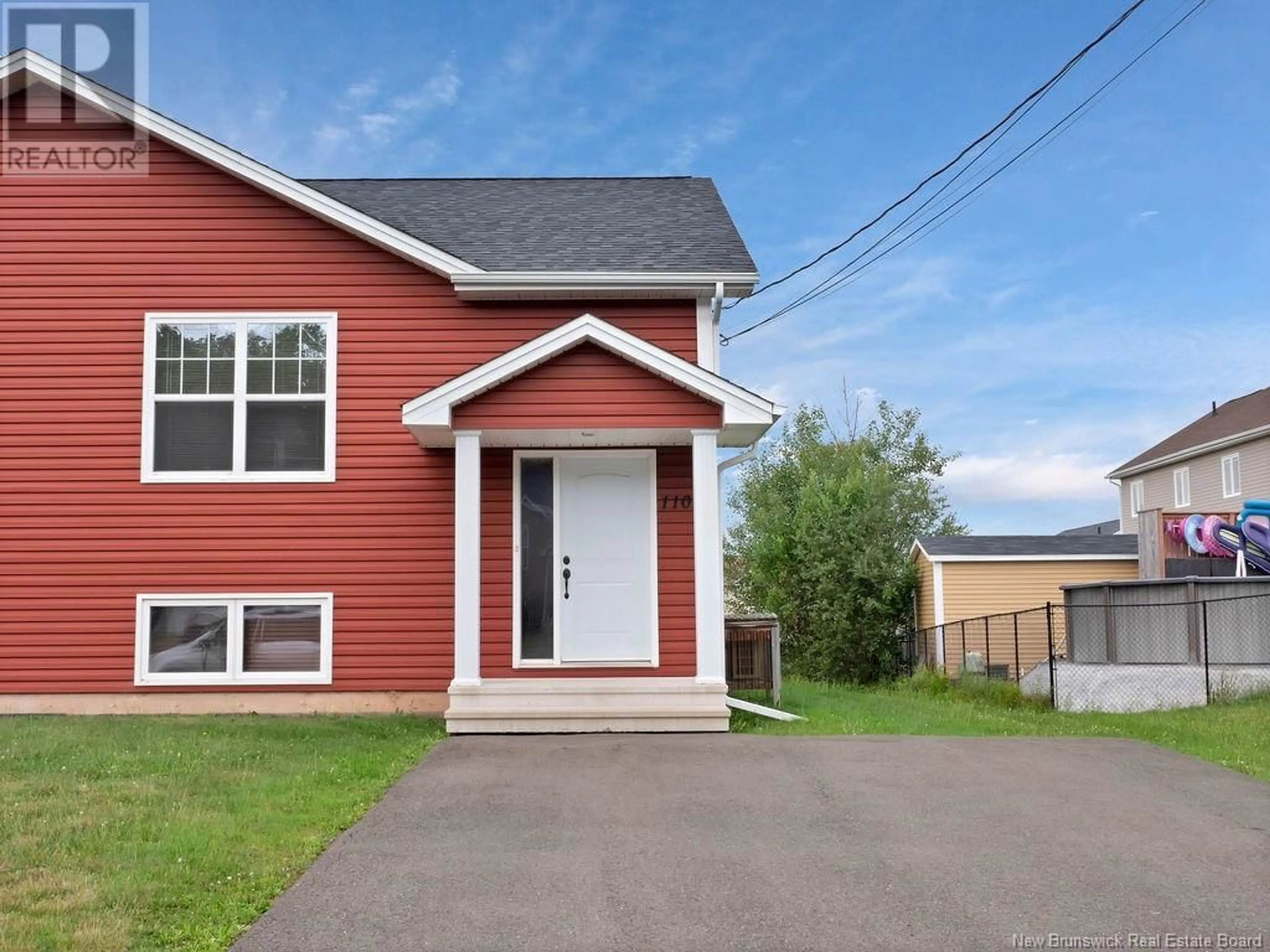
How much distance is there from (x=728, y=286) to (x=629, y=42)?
1092 centimetres

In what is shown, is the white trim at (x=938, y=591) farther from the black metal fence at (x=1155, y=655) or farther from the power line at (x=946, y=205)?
the power line at (x=946, y=205)

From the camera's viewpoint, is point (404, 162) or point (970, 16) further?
point (404, 162)

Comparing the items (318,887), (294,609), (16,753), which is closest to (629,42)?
(294,609)

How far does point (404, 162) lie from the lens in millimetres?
26531

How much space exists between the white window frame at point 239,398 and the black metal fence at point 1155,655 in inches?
376

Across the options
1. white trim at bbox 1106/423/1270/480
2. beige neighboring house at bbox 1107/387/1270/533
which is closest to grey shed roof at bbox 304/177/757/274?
beige neighboring house at bbox 1107/387/1270/533

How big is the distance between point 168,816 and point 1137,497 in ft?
117

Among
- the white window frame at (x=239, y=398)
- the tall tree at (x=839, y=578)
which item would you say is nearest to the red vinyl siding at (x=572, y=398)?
the white window frame at (x=239, y=398)

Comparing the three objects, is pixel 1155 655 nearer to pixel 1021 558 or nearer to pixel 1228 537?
pixel 1228 537

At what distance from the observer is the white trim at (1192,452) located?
2755cm

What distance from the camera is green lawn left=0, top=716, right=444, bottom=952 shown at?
434 centimetres

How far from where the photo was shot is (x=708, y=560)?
9570 mm

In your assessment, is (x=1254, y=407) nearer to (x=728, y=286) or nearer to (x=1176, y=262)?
(x=1176, y=262)

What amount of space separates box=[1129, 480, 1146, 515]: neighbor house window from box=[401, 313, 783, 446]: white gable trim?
29.7 metres
